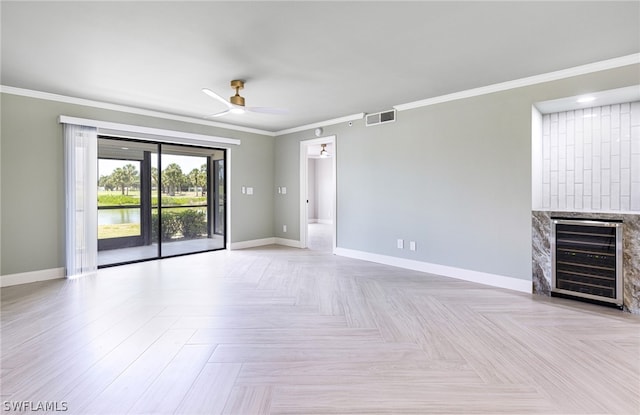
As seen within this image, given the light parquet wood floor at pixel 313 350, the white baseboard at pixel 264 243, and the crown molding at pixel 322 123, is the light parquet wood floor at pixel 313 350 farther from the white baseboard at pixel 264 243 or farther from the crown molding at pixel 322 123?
the crown molding at pixel 322 123

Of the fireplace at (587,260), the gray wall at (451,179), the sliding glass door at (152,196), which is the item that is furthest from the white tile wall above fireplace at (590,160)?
the sliding glass door at (152,196)

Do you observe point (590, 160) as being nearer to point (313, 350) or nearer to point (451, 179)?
point (451, 179)

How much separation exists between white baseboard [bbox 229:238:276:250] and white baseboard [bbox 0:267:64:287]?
2.77 metres

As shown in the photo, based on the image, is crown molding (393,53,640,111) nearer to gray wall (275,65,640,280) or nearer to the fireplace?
gray wall (275,65,640,280)

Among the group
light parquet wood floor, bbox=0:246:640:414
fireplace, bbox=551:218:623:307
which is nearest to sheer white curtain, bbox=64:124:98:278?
light parquet wood floor, bbox=0:246:640:414

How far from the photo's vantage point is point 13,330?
276 centimetres

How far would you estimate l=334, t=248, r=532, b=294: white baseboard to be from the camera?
12.8 feet

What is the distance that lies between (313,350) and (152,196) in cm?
452

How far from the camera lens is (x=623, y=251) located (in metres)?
3.23

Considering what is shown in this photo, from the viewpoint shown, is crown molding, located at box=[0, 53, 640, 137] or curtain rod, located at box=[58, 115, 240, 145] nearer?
crown molding, located at box=[0, 53, 640, 137]

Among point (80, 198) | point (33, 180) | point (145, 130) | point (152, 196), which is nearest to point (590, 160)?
point (145, 130)

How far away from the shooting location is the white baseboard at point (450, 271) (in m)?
3.89

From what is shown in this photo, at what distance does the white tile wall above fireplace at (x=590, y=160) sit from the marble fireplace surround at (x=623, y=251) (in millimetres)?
260

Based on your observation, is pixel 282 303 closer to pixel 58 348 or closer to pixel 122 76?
pixel 58 348
